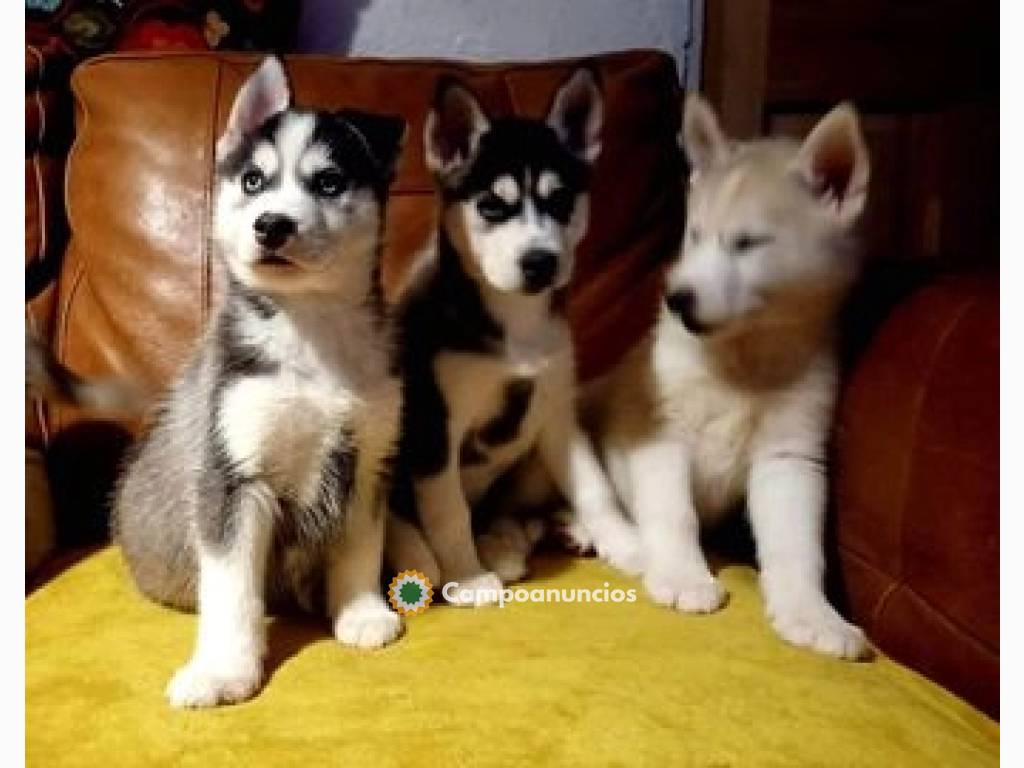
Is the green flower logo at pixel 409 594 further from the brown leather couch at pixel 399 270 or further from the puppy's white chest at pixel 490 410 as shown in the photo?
the brown leather couch at pixel 399 270

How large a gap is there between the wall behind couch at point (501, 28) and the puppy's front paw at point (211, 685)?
172 cm

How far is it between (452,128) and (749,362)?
0.71 metres

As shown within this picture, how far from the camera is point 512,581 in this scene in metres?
1.64

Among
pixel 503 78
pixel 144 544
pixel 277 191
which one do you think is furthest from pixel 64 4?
pixel 144 544

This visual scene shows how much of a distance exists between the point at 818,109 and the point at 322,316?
1582mm

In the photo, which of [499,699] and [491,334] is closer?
[499,699]

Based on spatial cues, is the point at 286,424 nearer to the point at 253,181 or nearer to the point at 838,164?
the point at 253,181

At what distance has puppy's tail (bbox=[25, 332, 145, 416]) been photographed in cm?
163

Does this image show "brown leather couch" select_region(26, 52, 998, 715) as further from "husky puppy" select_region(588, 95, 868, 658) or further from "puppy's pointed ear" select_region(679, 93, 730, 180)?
"puppy's pointed ear" select_region(679, 93, 730, 180)

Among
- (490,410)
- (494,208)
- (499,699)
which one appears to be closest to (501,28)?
(494,208)

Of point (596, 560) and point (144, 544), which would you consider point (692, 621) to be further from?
point (144, 544)

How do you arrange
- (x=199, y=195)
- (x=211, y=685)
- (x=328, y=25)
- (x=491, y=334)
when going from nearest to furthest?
(x=211, y=685) < (x=491, y=334) < (x=199, y=195) < (x=328, y=25)

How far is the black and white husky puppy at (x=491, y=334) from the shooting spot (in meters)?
1.65

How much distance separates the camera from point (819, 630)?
4.65 ft
